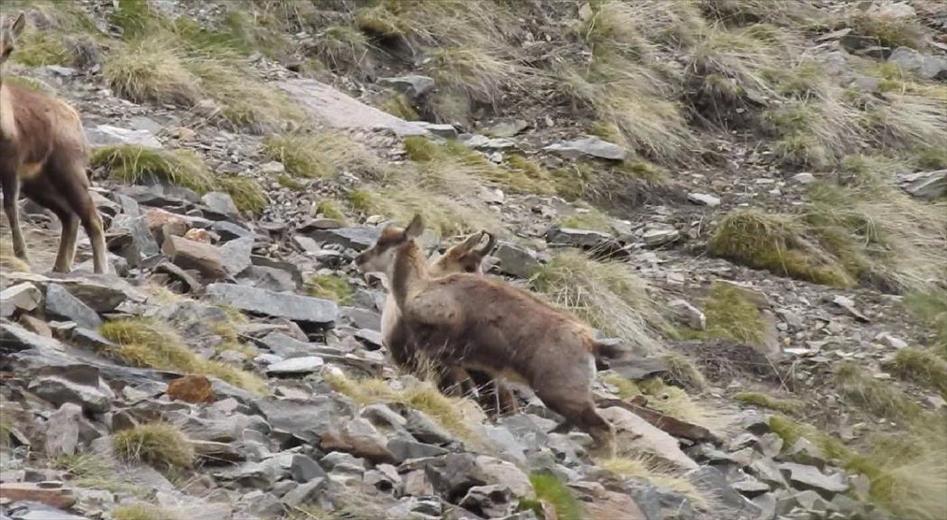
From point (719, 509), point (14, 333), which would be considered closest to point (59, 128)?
point (14, 333)

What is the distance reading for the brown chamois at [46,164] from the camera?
8633 mm

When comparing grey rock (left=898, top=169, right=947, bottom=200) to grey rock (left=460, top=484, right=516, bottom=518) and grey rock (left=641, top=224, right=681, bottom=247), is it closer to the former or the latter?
grey rock (left=641, top=224, right=681, bottom=247)

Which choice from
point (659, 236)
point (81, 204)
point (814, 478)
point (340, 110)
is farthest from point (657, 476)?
point (340, 110)

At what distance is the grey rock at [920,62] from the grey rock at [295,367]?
11.4 m

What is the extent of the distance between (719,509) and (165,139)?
5903mm

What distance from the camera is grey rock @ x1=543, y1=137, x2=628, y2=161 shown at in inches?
594

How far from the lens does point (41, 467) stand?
6.04 meters

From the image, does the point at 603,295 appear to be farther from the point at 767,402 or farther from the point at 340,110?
the point at 340,110

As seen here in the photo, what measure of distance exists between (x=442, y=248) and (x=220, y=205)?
1676mm

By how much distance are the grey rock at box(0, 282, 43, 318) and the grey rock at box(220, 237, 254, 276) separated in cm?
249

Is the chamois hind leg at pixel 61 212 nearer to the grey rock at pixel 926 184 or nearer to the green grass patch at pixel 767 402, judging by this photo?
the green grass patch at pixel 767 402

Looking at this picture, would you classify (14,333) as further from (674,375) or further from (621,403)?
(674,375)

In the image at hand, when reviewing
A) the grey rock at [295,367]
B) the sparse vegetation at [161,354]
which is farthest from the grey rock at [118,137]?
the sparse vegetation at [161,354]

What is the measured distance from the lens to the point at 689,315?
41.2 ft
